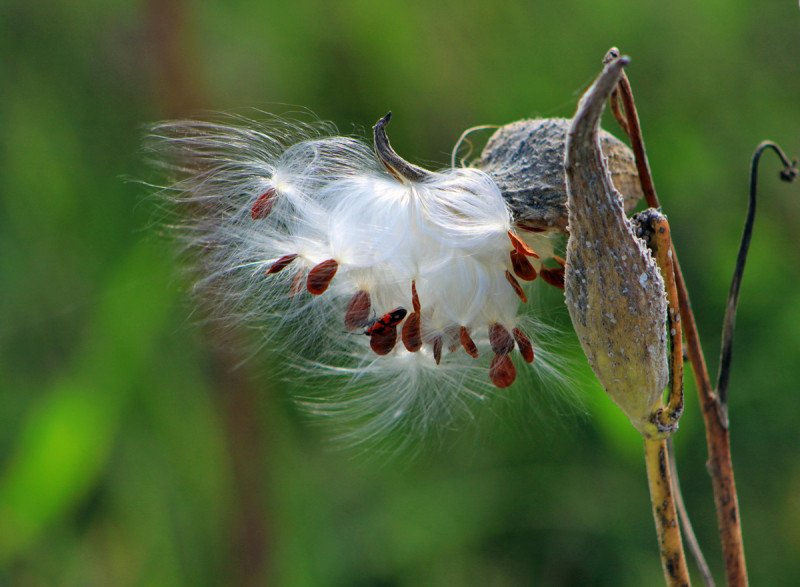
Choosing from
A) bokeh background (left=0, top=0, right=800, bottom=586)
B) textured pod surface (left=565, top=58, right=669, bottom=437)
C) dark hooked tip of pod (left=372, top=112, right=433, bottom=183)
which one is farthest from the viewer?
bokeh background (left=0, top=0, right=800, bottom=586)

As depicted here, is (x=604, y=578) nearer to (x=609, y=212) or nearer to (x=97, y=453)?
(x=97, y=453)

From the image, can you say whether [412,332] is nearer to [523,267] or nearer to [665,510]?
[523,267]

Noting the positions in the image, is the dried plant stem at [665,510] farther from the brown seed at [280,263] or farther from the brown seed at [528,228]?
the brown seed at [280,263]

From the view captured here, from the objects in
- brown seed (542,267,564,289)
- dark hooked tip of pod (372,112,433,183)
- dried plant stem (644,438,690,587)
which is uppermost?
dark hooked tip of pod (372,112,433,183)

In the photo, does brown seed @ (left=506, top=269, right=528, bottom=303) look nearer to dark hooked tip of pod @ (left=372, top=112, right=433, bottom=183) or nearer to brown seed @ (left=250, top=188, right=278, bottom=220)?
dark hooked tip of pod @ (left=372, top=112, right=433, bottom=183)

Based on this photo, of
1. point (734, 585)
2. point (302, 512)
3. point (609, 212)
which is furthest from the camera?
point (302, 512)

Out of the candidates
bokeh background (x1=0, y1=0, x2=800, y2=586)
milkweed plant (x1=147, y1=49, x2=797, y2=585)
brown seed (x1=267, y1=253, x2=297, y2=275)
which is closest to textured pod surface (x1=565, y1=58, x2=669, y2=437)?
milkweed plant (x1=147, y1=49, x2=797, y2=585)

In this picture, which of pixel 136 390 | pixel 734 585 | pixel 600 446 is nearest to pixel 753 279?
pixel 600 446

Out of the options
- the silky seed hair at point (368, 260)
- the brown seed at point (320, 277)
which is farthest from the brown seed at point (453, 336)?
the brown seed at point (320, 277)

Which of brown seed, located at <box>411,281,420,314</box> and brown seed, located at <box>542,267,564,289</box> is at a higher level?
brown seed, located at <box>542,267,564,289</box>
